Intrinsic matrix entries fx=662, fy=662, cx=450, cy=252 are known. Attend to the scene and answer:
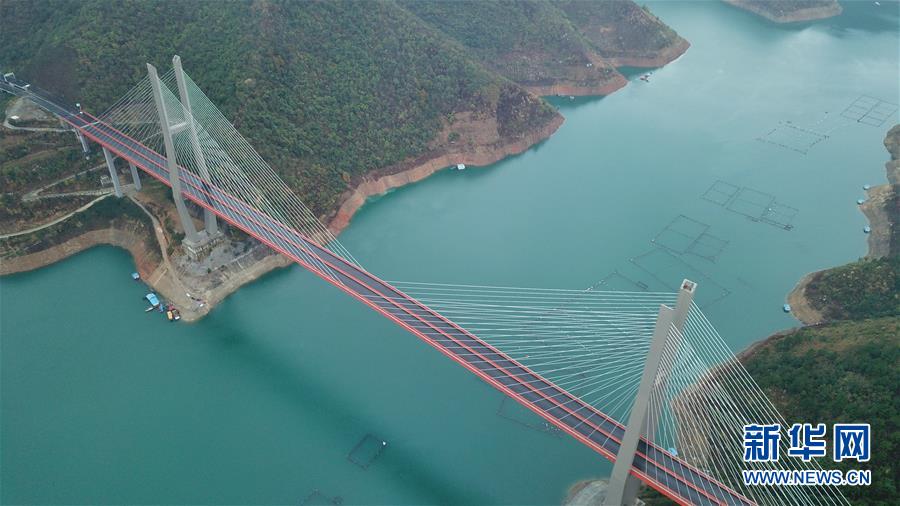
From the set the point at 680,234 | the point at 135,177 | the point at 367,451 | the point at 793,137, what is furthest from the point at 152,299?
the point at 793,137

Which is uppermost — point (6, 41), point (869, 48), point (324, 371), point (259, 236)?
point (6, 41)

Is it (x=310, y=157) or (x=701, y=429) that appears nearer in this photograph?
(x=701, y=429)

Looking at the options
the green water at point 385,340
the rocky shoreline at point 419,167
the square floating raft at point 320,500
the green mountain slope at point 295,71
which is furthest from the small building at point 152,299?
the square floating raft at point 320,500

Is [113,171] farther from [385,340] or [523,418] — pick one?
[523,418]

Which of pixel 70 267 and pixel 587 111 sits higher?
pixel 70 267

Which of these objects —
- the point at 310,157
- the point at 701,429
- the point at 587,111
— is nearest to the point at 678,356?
the point at 701,429

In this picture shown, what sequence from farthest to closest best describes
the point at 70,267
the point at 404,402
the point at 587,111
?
1. the point at 587,111
2. the point at 70,267
3. the point at 404,402

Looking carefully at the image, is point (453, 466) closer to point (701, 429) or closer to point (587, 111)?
point (701, 429)

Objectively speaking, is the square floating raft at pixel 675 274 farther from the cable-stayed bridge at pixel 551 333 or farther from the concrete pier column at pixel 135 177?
the concrete pier column at pixel 135 177

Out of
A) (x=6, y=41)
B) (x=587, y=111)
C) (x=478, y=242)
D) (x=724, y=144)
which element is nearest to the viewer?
(x=478, y=242)
